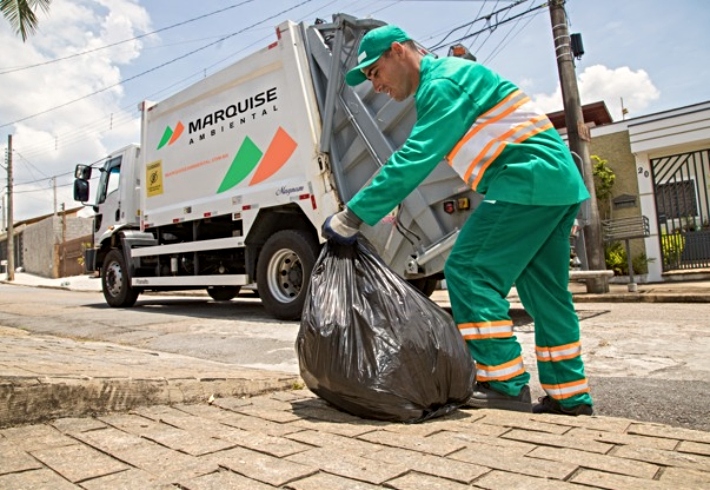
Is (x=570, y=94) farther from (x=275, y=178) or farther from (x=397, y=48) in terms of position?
(x=397, y=48)

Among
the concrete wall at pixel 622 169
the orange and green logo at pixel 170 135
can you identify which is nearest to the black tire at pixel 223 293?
the orange and green logo at pixel 170 135

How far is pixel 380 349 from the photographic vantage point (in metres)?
1.94

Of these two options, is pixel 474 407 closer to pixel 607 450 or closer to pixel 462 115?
pixel 607 450

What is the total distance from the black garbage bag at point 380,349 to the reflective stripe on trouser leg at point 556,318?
0.42 m

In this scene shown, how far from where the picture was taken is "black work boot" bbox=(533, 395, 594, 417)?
7.28ft

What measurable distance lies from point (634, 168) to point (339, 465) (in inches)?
478

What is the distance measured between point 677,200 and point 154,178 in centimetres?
1018

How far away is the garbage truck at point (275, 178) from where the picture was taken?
16.5 feet

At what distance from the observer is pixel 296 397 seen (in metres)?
2.39

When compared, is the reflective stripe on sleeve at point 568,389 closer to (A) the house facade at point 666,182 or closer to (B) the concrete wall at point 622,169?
(A) the house facade at point 666,182

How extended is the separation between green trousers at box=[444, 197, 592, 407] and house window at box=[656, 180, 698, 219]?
10783 mm

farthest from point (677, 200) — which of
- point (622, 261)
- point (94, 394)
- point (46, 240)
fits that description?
point (46, 240)

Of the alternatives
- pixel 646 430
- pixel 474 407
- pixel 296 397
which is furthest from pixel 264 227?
pixel 646 430

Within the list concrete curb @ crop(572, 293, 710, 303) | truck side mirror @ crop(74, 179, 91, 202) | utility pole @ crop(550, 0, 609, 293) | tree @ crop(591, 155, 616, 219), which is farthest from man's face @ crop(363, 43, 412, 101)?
tree @ crop(591, 155, 616, 219)
